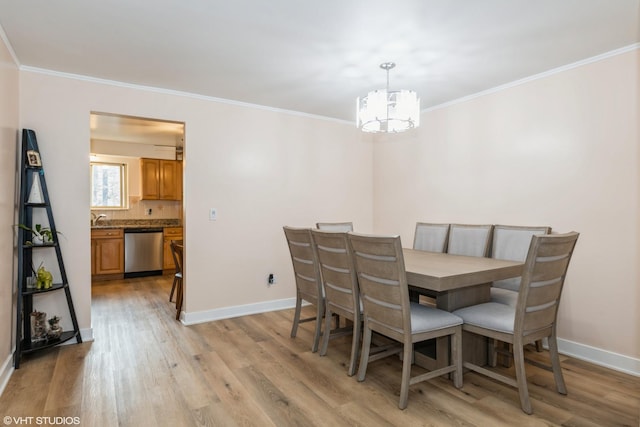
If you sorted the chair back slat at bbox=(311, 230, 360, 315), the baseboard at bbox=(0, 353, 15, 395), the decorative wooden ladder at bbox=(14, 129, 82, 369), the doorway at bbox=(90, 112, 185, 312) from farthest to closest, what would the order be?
the doorway at bbox=(90, 112, 185, 312) < the decorative wooden ladder at bbox=(14, 129, 82, 369) < the chair back slat at bbox=(311, 230, 360, 315) < the baseboard at bbox=(0, 353, 15, 395)

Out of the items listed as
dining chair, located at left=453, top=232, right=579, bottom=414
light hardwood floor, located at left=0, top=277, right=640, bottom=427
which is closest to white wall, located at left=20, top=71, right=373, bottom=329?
light hardwood floor, located at left=0, top=277, right=640, bottom=427

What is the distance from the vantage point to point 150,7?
2.09 metres

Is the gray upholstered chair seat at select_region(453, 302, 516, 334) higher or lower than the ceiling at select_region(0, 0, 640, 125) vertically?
lower

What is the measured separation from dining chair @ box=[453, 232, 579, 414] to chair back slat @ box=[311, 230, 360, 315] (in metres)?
0.77

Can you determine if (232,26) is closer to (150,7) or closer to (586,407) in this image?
(150,7)

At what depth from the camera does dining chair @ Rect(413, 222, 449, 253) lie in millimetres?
3588

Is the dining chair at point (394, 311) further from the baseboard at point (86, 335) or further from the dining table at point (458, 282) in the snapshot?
the baseboard at point (86, 335)

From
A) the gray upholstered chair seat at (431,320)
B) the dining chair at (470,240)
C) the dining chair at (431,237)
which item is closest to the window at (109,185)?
the dining chair at (431,237)

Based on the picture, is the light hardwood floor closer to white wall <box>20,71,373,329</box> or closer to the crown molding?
white wall <box>20,71,373,329</box>

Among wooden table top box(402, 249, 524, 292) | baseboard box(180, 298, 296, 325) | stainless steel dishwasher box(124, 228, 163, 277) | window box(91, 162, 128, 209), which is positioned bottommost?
baseboard box(180, 298, 296, 325)

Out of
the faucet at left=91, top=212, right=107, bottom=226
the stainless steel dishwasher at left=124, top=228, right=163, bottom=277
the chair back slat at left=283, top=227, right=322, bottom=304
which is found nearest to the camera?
the chair back slat at left=283, top=227, right=322, bottom=304

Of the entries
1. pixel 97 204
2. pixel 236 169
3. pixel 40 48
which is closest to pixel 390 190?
pixel 236 169

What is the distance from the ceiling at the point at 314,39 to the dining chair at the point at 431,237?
1.37m

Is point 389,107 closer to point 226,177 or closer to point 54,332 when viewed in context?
point 226,177
